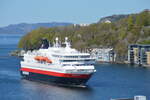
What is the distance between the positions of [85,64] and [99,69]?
16.5 metres

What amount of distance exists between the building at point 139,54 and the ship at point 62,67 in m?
21.3

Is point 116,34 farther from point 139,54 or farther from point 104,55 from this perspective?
point 139,54

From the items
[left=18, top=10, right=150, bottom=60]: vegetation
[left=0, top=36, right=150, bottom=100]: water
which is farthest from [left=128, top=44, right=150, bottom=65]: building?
[left=0, top=36, right=150, bottom=100]: water

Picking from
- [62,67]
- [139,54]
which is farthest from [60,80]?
[139,54]

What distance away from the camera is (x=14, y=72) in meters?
56.2

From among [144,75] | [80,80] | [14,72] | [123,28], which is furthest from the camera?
[123,28]

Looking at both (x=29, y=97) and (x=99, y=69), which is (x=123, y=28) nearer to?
(x=99, y=69)

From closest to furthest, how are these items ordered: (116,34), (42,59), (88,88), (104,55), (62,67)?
(88,88)
(62,67)
(42,59)
(104,55)
(116,34)

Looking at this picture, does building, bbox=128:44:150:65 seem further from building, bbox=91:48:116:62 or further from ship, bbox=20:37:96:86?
ship, bbox=20:37:96:86

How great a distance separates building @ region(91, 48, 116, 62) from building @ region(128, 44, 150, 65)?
8.88 ft

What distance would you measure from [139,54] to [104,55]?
6268 millimetres

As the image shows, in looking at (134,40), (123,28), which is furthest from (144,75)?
(123,28)

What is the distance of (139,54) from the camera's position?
68062 millimetres

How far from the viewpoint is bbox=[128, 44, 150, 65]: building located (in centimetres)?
6719
